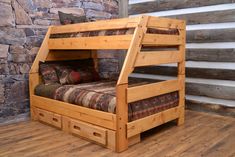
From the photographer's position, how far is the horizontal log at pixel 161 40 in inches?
93.4

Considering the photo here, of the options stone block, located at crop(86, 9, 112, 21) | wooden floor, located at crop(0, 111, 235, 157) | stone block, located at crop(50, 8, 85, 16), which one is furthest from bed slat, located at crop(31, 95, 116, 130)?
stone block, located at crop(86, 9, 112, 21)

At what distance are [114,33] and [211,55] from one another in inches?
61.1

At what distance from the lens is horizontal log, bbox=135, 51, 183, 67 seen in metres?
2.34

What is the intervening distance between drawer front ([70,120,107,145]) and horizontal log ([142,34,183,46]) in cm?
89

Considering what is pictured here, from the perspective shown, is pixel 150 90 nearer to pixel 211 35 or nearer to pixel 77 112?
pixel 77 112

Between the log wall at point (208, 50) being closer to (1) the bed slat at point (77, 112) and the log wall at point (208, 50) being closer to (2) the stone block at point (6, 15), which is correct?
(1) the bed slat at point (77, 112)

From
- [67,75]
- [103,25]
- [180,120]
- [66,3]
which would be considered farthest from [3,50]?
[180,120]

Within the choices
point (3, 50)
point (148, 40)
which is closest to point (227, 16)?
point (148, 40)

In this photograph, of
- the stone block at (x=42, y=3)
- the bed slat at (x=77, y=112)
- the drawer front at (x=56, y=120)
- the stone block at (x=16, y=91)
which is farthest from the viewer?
the stone block at (x=42, y=3)

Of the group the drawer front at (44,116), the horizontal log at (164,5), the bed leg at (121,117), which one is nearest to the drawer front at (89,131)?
the bed leg at (121,117)

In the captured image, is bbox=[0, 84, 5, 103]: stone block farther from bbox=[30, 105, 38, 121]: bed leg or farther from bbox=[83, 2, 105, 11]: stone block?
bbox=[83, 2, 105, 11]: stone block

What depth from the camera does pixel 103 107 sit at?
2.35 m

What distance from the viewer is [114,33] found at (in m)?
2.42

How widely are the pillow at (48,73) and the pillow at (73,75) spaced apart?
0.06m
